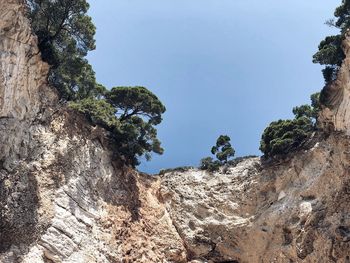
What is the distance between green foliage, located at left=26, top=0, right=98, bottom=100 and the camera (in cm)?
3111

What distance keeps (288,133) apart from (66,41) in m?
15.9

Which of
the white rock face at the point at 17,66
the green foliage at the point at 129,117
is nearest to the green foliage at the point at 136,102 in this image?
the green foliage at the point at 129,117

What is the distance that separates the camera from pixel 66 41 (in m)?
33.2

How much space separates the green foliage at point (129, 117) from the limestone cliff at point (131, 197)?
90cm

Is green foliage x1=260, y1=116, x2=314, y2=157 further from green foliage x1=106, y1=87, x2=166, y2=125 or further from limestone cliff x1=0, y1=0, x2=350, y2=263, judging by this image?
green foliage x1=106, y1=87, x2=166, y2=125

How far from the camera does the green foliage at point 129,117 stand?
31.8m

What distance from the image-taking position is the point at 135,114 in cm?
3594

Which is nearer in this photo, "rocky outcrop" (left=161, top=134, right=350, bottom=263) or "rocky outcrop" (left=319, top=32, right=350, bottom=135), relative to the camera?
"rocky outcrop" (left=161, top=134, right=350, bottom=263)

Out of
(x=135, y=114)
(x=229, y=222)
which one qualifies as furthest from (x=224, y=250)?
(x=135, y=114)

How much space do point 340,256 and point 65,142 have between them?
16.3 meters

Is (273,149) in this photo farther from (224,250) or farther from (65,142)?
(65,142)

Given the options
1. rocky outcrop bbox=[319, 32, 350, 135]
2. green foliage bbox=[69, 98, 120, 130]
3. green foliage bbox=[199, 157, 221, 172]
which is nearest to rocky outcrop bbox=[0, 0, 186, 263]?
green foliage bbox=[69, 98, 120, 130]

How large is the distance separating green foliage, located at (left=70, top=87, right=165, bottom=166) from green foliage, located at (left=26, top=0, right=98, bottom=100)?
173cm

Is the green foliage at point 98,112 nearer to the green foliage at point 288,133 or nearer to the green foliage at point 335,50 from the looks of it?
the green foliage at point 288,133
